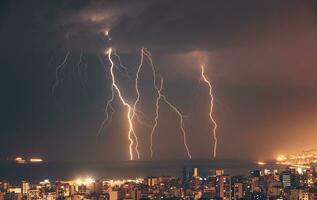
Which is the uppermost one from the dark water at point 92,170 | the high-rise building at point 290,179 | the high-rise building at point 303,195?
the dark water at point 92,170

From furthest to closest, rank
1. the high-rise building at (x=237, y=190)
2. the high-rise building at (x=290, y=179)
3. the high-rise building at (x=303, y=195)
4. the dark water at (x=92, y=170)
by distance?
1. the dark water at (x=92, y=170)
2. the high-rise building at (x=290, y=179)
3. the high-rise building at (x=237, y=190)
4. the high-rise building at (x=303, y=195)

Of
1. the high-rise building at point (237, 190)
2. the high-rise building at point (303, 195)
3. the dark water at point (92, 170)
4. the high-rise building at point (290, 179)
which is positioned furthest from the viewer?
the dark water at point (92, 170)

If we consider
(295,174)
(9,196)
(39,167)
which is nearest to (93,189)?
(9,196)

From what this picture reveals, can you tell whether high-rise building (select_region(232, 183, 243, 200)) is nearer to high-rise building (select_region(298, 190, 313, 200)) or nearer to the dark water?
high-rise building (select_region(298, 190, 313, 200))

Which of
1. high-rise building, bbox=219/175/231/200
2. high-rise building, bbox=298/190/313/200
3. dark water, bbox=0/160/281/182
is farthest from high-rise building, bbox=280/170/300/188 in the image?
dark water, bbox=0/160/281/182

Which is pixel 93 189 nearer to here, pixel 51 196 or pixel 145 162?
pixel 51 196

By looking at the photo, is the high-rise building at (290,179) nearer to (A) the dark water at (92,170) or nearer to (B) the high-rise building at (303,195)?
(B) the high-rise building at (303,195)

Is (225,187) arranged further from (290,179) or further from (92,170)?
(92,170)

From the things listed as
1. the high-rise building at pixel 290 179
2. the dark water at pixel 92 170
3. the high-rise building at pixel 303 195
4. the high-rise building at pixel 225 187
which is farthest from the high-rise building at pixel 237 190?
the dark water at pixel 92 170

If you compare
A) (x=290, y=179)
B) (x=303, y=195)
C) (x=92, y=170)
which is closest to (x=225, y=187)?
(x=303, y=195)

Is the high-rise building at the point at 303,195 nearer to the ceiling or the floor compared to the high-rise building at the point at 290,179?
nearer to the floor

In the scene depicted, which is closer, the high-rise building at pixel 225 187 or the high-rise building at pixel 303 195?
the high-rise building at pixel 303 195
